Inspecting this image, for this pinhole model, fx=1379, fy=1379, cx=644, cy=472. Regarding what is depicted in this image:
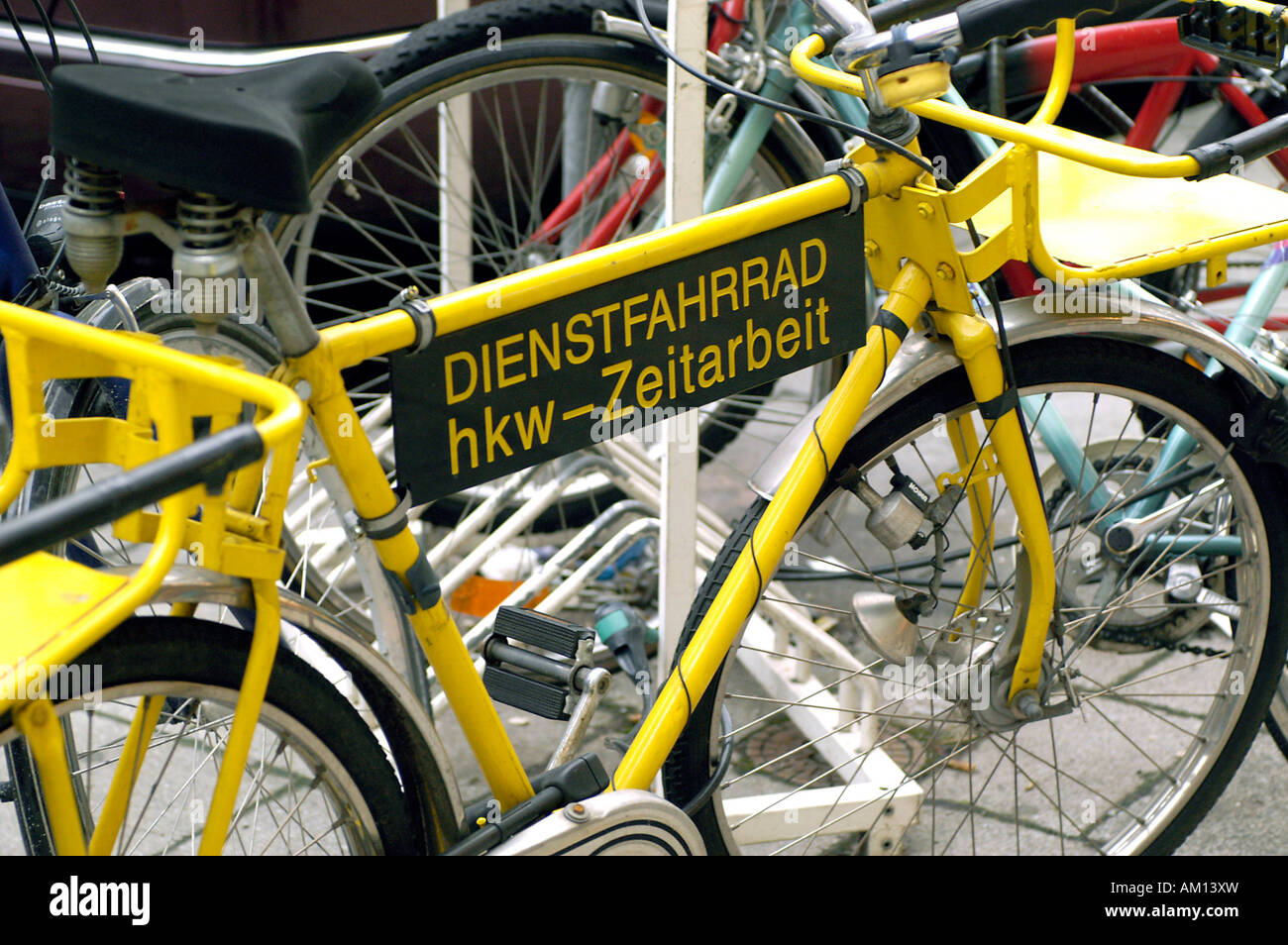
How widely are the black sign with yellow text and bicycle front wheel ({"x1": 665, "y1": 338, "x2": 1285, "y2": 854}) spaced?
0.19 metres

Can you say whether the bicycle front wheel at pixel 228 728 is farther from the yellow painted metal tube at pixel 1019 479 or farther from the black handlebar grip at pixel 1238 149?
the black handlebar grip at pixel 1238 149

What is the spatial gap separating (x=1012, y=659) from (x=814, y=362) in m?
0.52

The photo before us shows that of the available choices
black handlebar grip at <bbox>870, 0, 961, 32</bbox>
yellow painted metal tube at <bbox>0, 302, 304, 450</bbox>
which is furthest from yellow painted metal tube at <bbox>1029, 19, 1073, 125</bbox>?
yellow painted metal tube at <bbox>0, 302, 304, 450</bbox>

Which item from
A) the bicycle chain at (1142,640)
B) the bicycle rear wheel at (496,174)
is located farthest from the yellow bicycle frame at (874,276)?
the bicycle chain at (1142,640)

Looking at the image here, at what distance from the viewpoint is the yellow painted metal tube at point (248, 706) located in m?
1.23

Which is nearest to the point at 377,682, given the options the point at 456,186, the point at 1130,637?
the point at 456,186

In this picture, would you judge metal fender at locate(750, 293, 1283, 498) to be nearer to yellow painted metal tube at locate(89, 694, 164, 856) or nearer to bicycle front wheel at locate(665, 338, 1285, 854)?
bicycle front wheel at locate(665, 338, 1285, 854)

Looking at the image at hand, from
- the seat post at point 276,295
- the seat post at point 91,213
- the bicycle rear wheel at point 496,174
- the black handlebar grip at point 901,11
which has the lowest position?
the seat post at point 276,295

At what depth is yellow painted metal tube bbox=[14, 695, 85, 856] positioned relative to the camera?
112cm

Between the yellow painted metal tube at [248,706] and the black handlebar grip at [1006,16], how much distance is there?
92 cm

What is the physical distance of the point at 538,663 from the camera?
62.3 inches

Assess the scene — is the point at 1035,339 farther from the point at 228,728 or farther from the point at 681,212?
the point at 228,728
